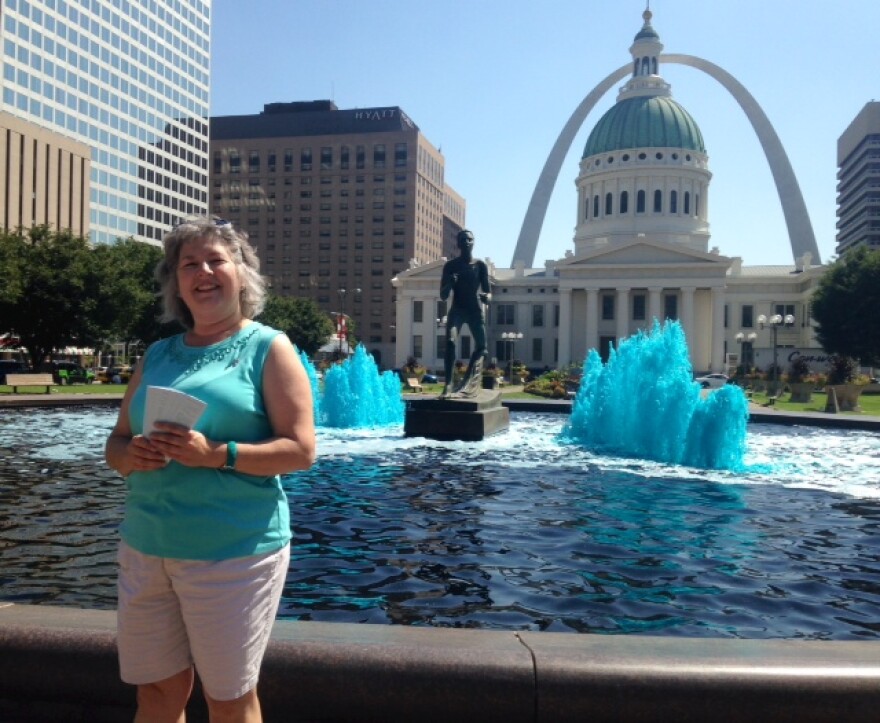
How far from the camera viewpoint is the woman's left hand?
8.11ft

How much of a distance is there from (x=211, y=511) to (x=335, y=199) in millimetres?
130741

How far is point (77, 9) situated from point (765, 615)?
93971 mm

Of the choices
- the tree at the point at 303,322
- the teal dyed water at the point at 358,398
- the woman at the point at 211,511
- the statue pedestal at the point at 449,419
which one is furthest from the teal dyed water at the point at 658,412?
the tree at the point at 303,322

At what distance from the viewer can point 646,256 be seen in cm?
8044

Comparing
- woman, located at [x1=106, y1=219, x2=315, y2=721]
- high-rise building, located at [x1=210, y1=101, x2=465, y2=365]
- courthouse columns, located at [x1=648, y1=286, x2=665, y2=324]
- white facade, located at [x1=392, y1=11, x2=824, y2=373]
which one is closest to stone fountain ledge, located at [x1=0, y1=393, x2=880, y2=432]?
woman, located at [x1=106, y1=219, x2=315, y2=721]

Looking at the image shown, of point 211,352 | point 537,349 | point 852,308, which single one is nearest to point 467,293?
point 211,352

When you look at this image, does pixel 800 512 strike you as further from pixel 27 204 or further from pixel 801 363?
pixel 27 204

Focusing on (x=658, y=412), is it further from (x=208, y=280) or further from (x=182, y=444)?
(x=182, y=444)

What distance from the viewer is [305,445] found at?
2688 mm

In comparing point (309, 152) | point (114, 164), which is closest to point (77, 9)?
point (114, 164)

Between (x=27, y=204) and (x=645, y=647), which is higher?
A: (x=27, y=204)

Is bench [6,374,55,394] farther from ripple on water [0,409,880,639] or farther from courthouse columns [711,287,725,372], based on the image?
courthouse columns [711,287,725,372]

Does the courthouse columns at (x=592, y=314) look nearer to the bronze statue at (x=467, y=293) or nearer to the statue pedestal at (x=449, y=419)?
the bronze statue at (x=467, y=293)

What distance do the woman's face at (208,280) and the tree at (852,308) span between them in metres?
63.5
